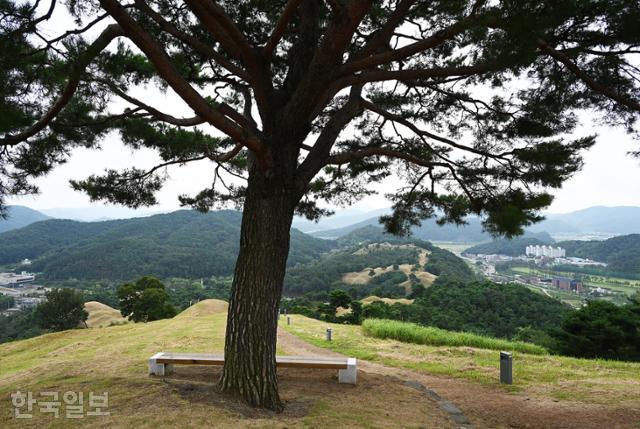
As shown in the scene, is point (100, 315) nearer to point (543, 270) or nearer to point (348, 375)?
point (348, 375)

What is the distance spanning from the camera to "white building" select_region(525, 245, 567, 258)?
61.5m

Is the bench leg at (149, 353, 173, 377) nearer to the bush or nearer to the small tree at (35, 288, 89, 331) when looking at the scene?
the bush

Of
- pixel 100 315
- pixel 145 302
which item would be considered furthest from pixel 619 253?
pixel 100 315

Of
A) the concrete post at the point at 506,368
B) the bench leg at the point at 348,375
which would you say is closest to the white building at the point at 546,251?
the concrete post at the point at 506,368

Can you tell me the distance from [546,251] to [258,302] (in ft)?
238

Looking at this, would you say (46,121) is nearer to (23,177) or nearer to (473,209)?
(23,177)

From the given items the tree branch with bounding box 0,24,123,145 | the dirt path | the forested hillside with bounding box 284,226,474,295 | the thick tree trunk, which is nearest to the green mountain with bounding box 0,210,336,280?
the forested hillside with bounding box 284,226,474,295

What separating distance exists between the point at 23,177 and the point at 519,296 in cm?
2353

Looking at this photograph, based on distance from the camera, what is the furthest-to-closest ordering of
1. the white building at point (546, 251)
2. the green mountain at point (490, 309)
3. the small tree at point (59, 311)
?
the white building at point (546, 251)
the small tree at point (59, 311)
the green mountain at point (490, 309)

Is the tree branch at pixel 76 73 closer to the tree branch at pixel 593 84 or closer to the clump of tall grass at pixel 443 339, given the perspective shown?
the tree branch at pixel 593 84

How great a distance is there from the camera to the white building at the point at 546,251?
202 ft

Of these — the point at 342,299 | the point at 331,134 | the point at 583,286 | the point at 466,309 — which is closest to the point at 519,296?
the point at 466,309

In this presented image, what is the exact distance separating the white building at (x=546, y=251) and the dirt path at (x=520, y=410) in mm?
66656

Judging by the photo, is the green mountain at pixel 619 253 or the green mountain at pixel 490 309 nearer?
the green mountain at pixel 490 309
